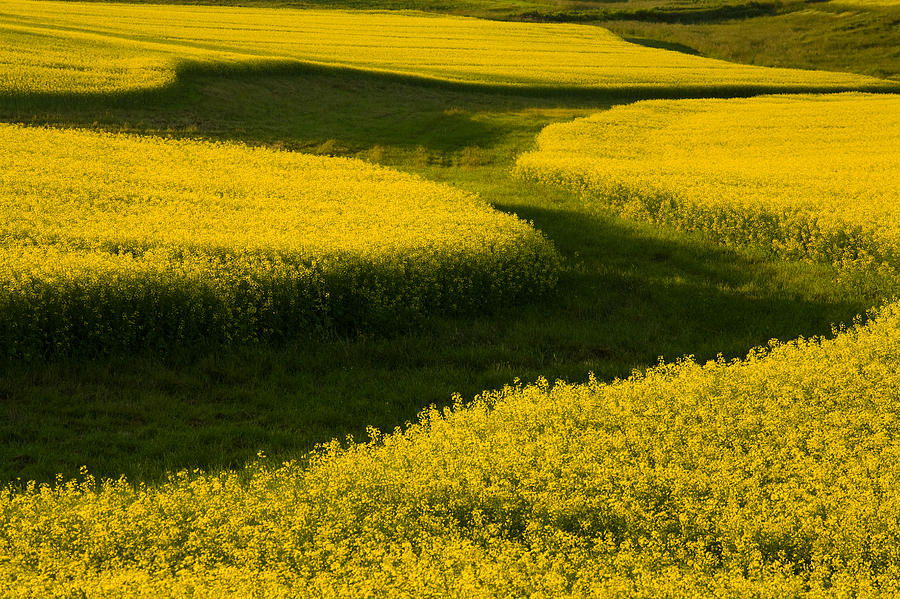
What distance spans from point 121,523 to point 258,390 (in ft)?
11.6

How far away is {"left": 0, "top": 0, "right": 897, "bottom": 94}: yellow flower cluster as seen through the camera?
30312 mm

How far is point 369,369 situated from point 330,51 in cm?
3421

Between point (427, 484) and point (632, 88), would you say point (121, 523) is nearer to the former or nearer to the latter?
point (427, 484)

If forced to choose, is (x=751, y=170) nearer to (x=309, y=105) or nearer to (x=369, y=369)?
(x=369, y=369)

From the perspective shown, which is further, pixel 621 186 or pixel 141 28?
pixel 141 28

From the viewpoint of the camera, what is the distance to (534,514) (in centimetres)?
619

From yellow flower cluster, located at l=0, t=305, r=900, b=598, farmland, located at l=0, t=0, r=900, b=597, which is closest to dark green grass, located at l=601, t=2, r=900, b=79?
farmland, located at l=0, t=0, r=900, b=597

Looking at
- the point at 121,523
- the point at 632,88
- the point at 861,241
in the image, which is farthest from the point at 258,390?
the point at 632,88

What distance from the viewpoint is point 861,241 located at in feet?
47.1

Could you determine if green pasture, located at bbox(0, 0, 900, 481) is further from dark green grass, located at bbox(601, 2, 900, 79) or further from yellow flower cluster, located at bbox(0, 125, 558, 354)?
dark green grass, located at bbox(601, 2, 900, 79)

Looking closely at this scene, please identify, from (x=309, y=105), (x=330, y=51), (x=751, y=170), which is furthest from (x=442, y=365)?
(x=330, y=51)

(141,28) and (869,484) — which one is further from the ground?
(141,28)

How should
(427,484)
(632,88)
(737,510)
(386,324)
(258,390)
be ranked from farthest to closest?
(632,88) < (386,324) < (258,390) < (427,484) < (737,510)

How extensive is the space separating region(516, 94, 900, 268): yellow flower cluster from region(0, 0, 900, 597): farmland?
0.12m
